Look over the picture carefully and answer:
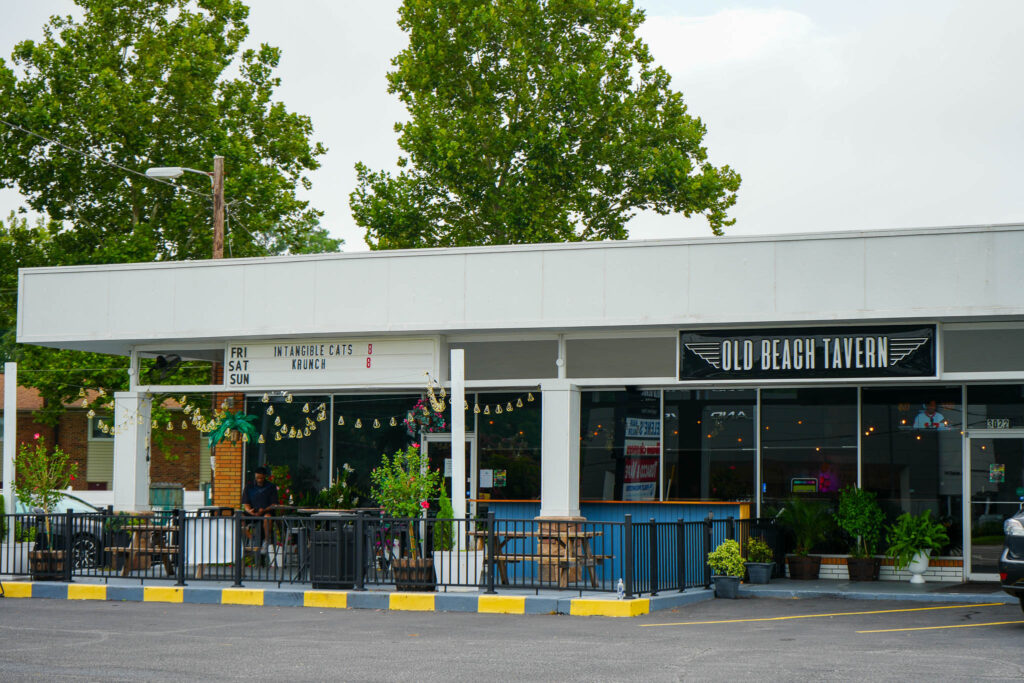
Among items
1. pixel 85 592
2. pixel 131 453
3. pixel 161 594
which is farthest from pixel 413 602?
pixel 131 453

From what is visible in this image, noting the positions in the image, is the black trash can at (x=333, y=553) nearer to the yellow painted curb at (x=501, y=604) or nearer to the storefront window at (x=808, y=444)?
the yellow painted curb at (x=501, y=604)

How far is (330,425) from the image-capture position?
2267 cm

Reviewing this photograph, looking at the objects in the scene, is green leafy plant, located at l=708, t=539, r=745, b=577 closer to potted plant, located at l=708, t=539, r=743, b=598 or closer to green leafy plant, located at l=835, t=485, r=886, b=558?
potted plant, located at l=708, t=539, r=743, b=598

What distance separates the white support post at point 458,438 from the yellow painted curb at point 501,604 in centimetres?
126

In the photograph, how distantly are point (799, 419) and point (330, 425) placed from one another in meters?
8.13

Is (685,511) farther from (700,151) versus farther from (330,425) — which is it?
(700,151)

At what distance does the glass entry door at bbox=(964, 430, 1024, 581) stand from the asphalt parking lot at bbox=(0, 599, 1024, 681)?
3.17m

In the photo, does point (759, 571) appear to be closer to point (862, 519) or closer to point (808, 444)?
point (862, 519)

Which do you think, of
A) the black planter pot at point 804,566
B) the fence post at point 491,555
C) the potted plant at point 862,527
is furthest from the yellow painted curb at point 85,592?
the potted plant at point 862,527

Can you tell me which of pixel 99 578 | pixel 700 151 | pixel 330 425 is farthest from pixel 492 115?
pixel 99 578

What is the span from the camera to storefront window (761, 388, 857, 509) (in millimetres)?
20234

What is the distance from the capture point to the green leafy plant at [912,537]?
19000 millimetres

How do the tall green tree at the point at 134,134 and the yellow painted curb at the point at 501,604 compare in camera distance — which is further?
the tall green tree at the point at 134,134

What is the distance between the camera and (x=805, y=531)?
19.7 metres
